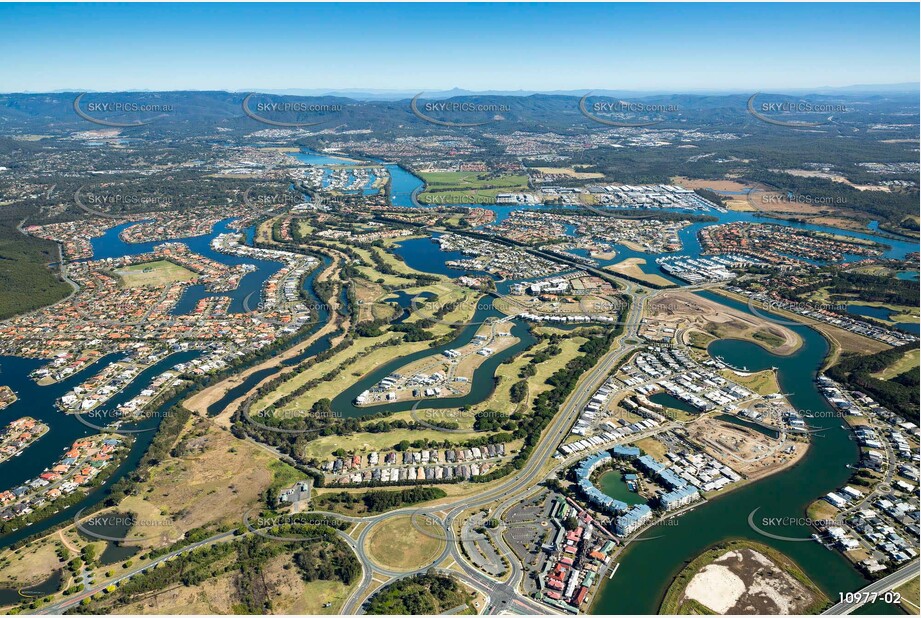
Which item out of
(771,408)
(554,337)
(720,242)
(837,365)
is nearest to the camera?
(771,408)

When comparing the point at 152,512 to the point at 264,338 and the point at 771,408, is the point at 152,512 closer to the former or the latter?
the point at 264,338

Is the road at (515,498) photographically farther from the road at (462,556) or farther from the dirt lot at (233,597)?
the dirt lot at (233,597)

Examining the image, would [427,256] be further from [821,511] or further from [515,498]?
[821,511]

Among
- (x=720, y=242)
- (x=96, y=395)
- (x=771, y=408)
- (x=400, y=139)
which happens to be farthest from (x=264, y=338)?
(x=400, y=139)

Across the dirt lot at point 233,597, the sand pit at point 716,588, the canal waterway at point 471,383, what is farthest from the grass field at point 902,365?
the dirt lot at point 233,597

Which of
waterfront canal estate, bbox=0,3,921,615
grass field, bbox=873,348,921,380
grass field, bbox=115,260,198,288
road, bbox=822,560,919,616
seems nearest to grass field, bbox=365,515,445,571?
waterfront canal estate, bbox=0,3,921,615

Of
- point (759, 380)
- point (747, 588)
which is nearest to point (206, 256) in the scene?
point (759, 380)
